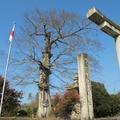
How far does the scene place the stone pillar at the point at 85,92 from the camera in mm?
19203

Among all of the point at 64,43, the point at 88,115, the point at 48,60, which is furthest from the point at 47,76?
the point at 88,115

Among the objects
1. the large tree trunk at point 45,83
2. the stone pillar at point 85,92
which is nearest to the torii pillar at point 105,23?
the stone pillar at point 85,92

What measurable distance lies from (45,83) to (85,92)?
31.0 feet

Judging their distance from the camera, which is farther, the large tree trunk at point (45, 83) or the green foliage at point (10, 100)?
the green foliage at point (10, 100)

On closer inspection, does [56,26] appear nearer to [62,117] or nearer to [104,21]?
[62,117]

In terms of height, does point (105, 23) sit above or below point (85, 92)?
below

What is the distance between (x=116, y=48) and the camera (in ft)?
18.6

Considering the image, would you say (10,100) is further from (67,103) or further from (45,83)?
(67,103)

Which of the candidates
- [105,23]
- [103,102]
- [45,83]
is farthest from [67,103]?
[105,23]

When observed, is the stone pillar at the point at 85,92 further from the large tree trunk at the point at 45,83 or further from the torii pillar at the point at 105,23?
the torii pillar at the point at 105,23

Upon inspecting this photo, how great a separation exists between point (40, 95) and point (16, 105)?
730cm

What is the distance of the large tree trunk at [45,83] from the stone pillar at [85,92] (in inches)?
317

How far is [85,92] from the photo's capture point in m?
19.6

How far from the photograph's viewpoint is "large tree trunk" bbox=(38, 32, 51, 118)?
27547mm
